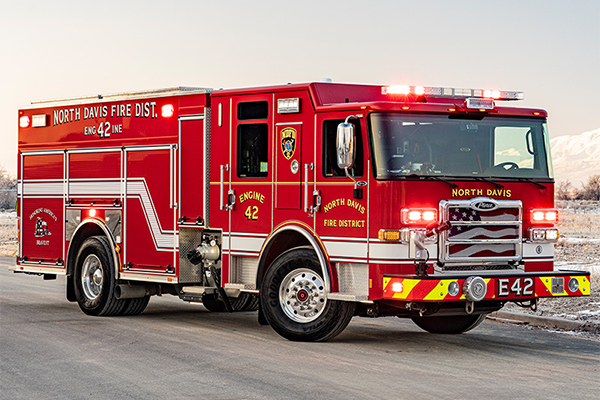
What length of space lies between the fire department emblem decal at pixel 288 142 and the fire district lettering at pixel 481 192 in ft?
6.64

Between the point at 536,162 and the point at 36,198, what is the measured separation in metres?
7.95

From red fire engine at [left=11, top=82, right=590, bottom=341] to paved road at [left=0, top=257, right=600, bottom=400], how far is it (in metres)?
0.51

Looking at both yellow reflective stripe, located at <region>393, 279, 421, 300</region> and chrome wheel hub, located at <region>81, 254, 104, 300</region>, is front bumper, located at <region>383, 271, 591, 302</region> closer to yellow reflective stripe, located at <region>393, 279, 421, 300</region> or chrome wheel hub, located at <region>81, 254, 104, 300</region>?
yellow reflective stripe, located at <region>393, 279, 421, 300</region>

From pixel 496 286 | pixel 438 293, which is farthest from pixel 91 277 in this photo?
pixel 496 286

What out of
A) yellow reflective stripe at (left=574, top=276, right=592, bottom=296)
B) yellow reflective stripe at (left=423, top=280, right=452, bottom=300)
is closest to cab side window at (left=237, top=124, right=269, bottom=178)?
yellow reflective stripe at (left=423, top=280, right=452, bottom=300)

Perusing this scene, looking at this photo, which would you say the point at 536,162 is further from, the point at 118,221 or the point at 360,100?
the point at 118,221

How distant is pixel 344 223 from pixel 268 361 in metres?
1.88

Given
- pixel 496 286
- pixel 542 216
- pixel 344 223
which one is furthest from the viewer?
pixel 542 216

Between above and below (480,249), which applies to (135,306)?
below

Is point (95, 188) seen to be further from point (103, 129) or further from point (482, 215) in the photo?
point (482, 215)

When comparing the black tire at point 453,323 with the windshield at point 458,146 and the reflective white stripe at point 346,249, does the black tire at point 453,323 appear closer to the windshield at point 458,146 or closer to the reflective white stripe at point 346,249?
Result: the reflective white stripe at point 346,249

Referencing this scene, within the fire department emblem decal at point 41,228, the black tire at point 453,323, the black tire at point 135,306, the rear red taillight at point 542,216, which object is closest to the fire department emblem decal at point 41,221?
the fire department emblem decal at point 41,228

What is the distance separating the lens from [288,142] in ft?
37.5

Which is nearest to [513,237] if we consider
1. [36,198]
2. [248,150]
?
[248,150]
